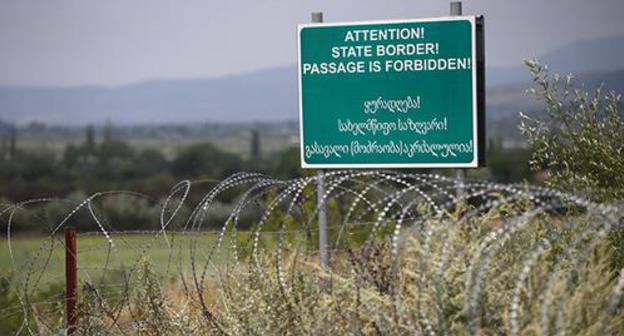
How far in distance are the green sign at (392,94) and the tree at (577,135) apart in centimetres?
53

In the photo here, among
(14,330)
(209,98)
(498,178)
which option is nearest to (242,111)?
(209,98)

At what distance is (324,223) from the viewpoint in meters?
12.1

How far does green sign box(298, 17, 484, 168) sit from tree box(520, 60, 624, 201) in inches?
20.7

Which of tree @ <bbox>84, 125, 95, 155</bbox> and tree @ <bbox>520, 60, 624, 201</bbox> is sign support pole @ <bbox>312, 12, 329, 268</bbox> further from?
tree @ <bbox>84, 125, 95, 155</bbox>

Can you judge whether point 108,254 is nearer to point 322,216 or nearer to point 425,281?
point 322,216

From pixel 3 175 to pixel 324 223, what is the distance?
34.5 metres

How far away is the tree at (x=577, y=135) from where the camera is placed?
36.3ft

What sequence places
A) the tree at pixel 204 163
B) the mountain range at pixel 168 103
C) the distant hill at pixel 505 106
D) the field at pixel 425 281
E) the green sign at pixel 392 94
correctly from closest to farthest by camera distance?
the field at pixel 425 281 < the green sign at pixel 392 94 < the tree at pixel 204 163 < the distant hill at pixel 505 106 < the mountain range at pixel 168 103

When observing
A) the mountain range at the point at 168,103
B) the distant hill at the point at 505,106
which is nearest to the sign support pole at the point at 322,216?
the distant hill at the point at 505,106

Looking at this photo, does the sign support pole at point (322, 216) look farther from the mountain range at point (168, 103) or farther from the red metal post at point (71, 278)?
the mountain range at point (168, 103)

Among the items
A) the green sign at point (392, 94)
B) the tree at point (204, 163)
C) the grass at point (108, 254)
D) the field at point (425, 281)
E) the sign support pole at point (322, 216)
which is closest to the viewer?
the field at point (425, 281)

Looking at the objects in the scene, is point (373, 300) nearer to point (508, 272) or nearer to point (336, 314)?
point (336, 314)

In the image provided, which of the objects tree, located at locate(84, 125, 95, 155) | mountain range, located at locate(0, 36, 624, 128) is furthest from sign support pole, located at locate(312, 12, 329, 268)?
mountain range, located at locate(0, 36, 624, 128)

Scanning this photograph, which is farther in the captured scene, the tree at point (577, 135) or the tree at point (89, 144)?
the tree at point (89, 144)
